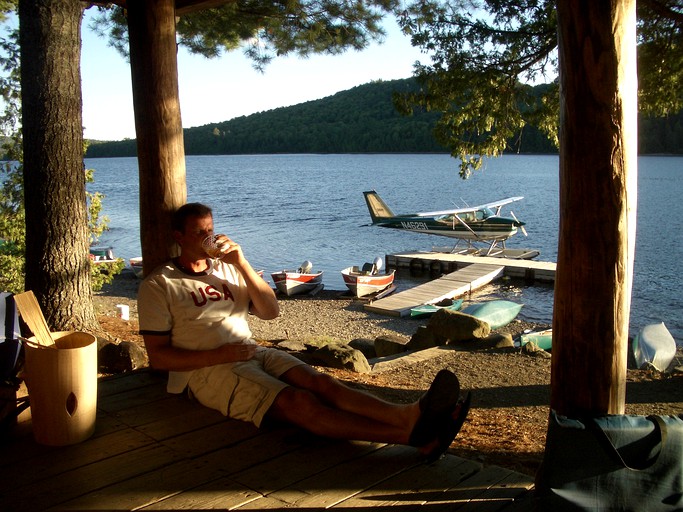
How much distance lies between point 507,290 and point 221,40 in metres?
13.7

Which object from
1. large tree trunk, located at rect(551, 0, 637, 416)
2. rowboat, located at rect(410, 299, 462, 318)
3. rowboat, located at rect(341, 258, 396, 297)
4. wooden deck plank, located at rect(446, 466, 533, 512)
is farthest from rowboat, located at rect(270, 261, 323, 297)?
large tree trunk, located at rect(551, 0, 637, 416)

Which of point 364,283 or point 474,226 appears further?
point 474,226

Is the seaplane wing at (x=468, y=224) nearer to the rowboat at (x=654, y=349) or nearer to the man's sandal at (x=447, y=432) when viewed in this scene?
the rowboat at (x=654, y=349)

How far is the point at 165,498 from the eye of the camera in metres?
2.34

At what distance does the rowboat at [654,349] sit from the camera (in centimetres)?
820

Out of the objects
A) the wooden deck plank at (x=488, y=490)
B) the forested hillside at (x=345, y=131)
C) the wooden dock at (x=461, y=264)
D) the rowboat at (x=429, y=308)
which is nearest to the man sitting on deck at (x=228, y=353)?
the wooden deck plank at (x=488, y=490)

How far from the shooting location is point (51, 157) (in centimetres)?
520

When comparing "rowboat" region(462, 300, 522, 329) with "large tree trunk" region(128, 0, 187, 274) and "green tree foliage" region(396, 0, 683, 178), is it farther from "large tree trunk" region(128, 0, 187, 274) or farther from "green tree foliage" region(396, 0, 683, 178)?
"large tree trunk" region(128, 0, 187, 274)

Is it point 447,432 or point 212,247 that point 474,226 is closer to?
point 212,247

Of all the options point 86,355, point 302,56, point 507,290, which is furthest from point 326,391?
point 507,290

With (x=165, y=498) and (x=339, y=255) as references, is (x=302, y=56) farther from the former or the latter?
(x=339, y=255)

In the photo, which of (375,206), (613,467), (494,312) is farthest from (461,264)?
(613,467)

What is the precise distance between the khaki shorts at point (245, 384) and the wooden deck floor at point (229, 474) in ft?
0.27

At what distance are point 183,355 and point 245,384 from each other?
0.34m
